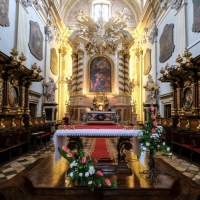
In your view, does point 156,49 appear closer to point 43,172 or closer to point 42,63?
point 42,63

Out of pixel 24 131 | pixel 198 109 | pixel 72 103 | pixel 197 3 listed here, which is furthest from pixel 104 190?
pixel 72 103

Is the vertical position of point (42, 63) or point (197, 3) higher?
point (197, 3)

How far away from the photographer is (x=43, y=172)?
136 inches

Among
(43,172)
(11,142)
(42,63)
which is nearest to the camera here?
(43,172)

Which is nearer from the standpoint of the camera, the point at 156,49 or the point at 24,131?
Answer: the point at 24,131

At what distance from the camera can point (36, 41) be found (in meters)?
11.1

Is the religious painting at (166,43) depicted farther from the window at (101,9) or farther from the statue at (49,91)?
the window at (101,9)

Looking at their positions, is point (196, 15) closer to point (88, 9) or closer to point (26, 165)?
point (26, 165)

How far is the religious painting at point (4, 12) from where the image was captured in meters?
7.44

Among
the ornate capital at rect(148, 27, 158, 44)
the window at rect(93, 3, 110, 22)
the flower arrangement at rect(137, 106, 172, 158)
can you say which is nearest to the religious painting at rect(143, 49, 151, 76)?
the ornate capital at rect(148, 27, 158, 44)

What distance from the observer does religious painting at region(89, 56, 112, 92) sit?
15.0 m

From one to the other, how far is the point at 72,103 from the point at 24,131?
8442 millimetres

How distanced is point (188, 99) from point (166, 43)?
490 centimetres

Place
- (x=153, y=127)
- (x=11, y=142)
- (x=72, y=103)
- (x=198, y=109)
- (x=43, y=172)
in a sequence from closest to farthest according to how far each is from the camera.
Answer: (x=153, y=127)
(x=43, y=172)
(x=11, y=142)
(x=198, y=109)
(x=72, y=103)
